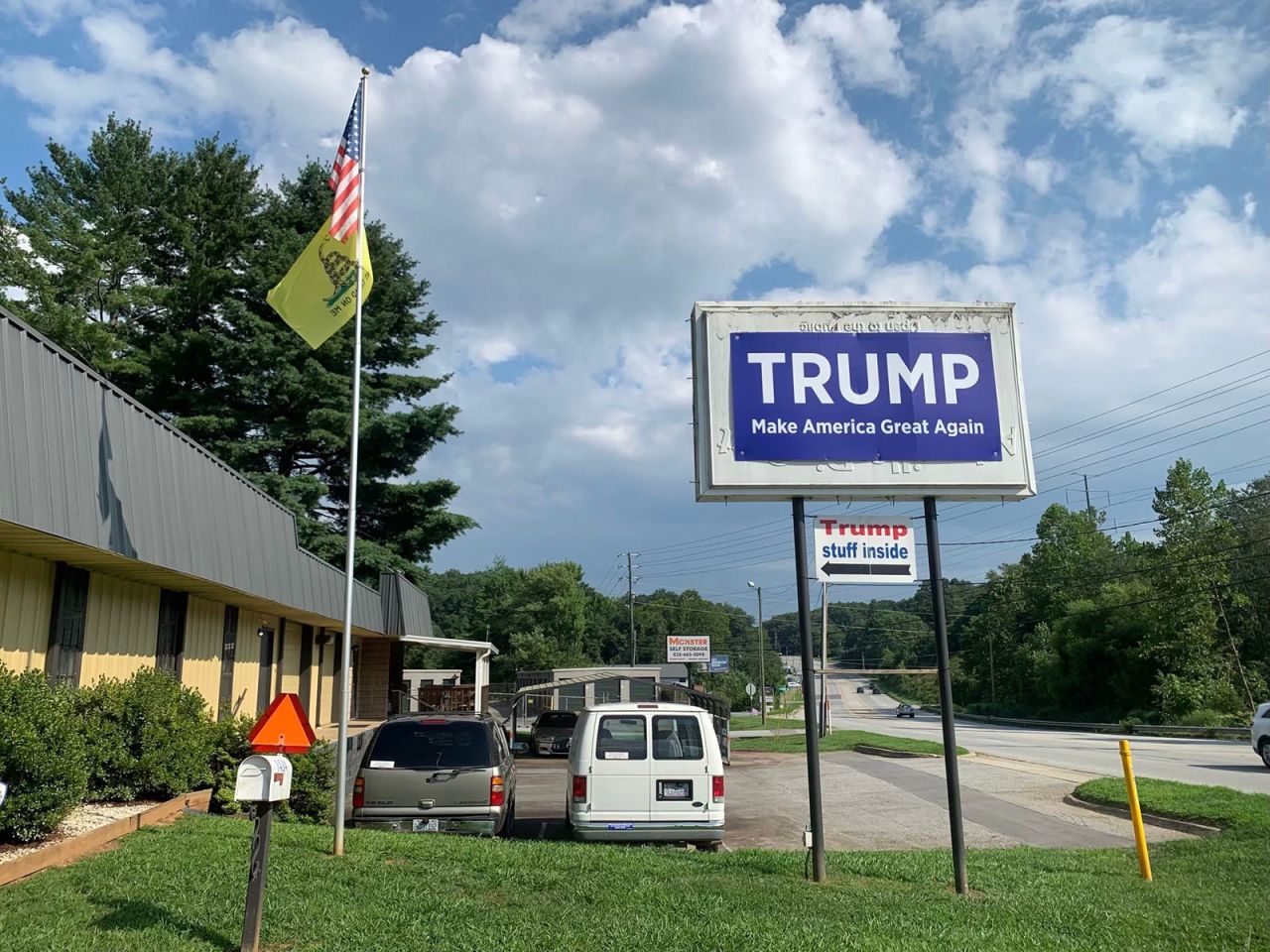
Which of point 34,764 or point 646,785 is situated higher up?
point 34,764

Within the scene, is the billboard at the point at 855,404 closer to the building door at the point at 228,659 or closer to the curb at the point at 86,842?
the curb at the point at 86,842

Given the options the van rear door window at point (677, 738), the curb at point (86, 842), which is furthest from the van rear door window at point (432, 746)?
the curb at point (86, 842)

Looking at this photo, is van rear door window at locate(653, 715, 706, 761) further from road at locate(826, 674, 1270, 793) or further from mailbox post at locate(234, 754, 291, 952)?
road at locate(826, 674, 1270, 793)

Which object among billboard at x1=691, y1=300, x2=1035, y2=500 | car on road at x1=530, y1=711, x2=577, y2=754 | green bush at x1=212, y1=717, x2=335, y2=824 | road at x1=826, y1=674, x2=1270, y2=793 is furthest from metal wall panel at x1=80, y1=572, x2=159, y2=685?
road at x1=826, y1=674, x2=1270, y2=793

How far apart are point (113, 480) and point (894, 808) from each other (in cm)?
1291

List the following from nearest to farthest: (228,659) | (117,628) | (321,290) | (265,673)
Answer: (321,290)
(117,628)
(228,659)
(265,673)

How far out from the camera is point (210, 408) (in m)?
34.5

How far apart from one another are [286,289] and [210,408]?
26.0 meters

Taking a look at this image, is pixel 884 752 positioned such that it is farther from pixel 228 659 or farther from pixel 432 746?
pixel 432 746

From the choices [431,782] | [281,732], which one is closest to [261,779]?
[281,732]

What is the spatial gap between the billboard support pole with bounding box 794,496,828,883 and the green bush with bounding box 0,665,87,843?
6063 millimetres

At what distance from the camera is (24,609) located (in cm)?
1056

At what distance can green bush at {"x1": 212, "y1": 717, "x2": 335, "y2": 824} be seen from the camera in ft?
37.7

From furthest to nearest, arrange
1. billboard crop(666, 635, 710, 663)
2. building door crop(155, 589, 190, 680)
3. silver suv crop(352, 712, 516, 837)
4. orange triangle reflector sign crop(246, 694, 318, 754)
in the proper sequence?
billboard crop(666, 635, 710, 663), building door crop(155, 589, 190, 680), silver suv crop(352, 712, 516, 837), orange triangle reflector sign crop(246, 694, 318, 754)
